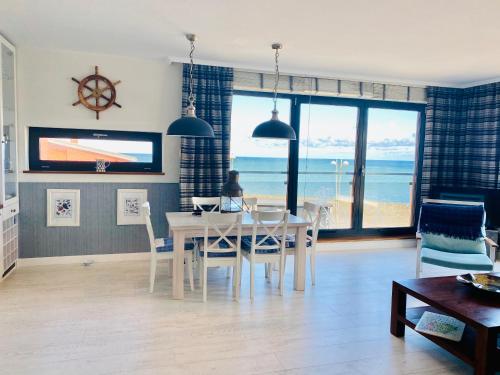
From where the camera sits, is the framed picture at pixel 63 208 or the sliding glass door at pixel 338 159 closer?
the framed picture at pixel 63 208

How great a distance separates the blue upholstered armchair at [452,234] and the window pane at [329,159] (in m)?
1.55

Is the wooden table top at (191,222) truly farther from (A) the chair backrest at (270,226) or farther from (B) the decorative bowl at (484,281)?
(B) the decorative bowl at (484,281)

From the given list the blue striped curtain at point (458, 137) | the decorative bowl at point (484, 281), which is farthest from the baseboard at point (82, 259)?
the blue striped curtain at point (458, 137)

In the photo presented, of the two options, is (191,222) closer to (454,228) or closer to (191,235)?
(191,235)

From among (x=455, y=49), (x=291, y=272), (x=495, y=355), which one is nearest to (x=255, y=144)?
(x=291, y=272)

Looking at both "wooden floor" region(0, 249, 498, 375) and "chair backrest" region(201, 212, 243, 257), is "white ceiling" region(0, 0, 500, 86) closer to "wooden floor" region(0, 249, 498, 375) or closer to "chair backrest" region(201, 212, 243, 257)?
"chair backrest" region(201, 212, 243, 257)

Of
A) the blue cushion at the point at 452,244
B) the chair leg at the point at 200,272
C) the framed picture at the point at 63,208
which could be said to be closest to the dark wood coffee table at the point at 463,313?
the blue cushion at the point at 452,244

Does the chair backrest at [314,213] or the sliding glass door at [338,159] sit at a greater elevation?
the sliding glass door at [338,159]

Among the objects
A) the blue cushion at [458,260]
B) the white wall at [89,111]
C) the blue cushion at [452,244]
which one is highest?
the white wall at [89,111]

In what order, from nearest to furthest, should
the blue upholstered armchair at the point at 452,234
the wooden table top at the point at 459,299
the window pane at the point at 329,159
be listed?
the wooden table top at the point at 459,299 → the blue upholstered armchair at the point at 452,234 → the window pane at the point at 329,159

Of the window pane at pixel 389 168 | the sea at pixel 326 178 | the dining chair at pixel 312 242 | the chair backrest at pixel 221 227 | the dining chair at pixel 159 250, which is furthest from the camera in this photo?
the window pane at pixel 389 168

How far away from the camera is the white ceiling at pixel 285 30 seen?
3127 millimetres

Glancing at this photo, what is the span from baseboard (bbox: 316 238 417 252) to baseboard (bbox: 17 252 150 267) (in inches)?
102

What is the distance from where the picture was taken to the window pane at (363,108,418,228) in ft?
20.1
